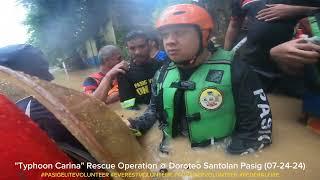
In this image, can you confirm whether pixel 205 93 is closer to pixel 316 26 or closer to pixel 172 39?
pixel 172 39

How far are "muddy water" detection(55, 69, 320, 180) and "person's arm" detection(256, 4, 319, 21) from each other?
1.18 meters

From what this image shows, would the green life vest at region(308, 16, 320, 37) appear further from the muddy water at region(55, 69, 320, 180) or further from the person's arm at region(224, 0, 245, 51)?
the person's arm at region(224, 0, 245, 51)

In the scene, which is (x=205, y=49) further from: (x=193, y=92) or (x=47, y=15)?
(x=47, y=15)

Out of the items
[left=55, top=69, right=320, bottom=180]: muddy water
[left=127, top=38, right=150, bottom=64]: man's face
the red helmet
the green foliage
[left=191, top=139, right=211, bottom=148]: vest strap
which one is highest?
the red helmet

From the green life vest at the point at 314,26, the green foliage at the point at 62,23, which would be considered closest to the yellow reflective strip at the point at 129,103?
the green life vest at the point at 314,26

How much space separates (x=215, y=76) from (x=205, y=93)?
172mm

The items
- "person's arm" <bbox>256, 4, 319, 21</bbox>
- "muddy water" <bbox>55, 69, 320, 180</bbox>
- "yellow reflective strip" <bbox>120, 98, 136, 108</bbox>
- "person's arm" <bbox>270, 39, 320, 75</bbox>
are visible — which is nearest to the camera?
"person's arm" <bbox>270, 39, 320, 75</bbox>

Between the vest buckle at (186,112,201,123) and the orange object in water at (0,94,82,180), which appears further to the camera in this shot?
the vest buckle at (186,112,201,123)

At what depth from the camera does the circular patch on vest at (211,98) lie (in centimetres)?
285

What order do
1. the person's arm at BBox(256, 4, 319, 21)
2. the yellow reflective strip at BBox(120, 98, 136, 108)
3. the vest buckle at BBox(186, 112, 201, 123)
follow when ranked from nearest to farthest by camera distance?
the vest buckle at BBox(186, 112, 201, 123) < the person's arm at BBox(256, 4, 319, 21) < the yellow reflective strip at BBox(120, 98, 136, 108)

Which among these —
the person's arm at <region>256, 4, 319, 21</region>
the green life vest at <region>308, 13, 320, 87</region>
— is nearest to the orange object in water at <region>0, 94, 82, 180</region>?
the green life vest at <region>308, 13, 320, 87</region>

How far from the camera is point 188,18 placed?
2.94 metres

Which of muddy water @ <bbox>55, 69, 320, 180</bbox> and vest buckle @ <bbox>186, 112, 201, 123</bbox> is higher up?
vest buckle @ <bbox>186, 112, 201, 123</bbox>

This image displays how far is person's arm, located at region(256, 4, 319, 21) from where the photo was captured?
3.56 m
